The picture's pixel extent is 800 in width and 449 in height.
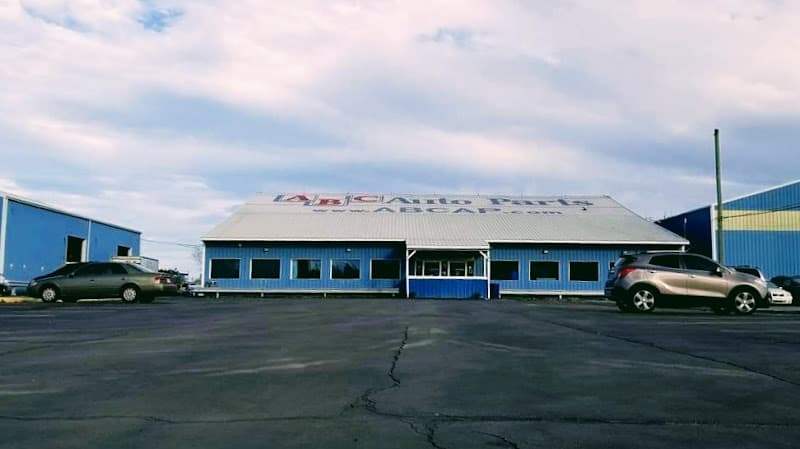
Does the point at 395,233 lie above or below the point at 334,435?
above

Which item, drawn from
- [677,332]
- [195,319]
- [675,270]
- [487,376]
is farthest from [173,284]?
[487,376]

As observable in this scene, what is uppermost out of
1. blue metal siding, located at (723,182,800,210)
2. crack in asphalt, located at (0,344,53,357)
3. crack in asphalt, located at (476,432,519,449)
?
blue metal siding, located at (723,182,800,210)

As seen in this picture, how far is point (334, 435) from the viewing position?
14.9ft

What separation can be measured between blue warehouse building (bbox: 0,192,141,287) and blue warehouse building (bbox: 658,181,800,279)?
3471cm

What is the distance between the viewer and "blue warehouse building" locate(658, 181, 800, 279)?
123 feet

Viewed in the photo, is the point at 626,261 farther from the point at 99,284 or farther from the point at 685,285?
the point at 99,284

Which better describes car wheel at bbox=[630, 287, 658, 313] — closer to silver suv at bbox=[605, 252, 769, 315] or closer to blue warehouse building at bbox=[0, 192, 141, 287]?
silver suv at bbox=[605, 252, 769, 315]

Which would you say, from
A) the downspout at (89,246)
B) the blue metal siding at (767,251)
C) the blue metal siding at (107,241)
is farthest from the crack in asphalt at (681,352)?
the blue metal siding at (107,241)

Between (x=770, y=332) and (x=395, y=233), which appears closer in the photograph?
(x=770, y=332)

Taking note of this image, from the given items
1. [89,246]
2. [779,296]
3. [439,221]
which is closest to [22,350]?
[779,296]

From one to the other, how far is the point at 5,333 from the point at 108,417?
25.4 ft

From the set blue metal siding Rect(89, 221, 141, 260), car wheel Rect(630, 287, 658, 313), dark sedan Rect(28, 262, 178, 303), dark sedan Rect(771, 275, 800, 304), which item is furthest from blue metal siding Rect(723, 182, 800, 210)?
blue metal siding Rect(89, 221, 141, 260)

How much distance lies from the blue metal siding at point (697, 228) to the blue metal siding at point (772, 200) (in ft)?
4.66

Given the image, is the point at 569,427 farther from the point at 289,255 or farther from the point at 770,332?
the point at 289,255
